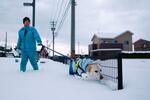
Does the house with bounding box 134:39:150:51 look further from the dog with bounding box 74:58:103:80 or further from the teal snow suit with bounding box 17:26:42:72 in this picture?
the dog with bounding box 74:58:103:80

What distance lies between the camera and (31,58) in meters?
7.97

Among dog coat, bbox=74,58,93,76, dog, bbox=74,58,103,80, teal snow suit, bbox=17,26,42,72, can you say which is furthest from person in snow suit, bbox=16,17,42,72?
dog, bbox=74,58,103,80

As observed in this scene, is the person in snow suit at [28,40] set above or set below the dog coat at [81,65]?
above

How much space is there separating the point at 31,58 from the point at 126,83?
342 cm

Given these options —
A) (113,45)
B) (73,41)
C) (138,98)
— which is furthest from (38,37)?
(113,45)

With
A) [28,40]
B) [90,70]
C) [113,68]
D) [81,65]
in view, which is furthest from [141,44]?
[113,68]

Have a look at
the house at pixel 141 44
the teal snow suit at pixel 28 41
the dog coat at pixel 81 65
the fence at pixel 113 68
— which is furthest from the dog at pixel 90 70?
the house at pixel 141 44

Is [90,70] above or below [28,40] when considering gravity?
below

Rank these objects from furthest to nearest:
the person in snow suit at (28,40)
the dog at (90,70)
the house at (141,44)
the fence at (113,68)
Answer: the house at (141,44)
the person in snow suit at (28,40)
the dog at (90,70)
the fence at (113,68)

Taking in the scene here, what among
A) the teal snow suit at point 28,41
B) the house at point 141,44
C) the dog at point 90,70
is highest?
the house at point 141,44

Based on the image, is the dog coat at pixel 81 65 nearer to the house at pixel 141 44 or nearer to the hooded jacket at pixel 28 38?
the hooded jacket at pixel 28 38

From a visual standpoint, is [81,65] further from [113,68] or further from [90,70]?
[113,68]

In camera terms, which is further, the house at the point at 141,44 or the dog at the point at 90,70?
the house at the point at 141,44

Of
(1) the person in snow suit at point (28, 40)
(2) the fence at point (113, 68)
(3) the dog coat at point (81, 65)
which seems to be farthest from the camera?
(1) the person in snow suit at point (28, 40)
